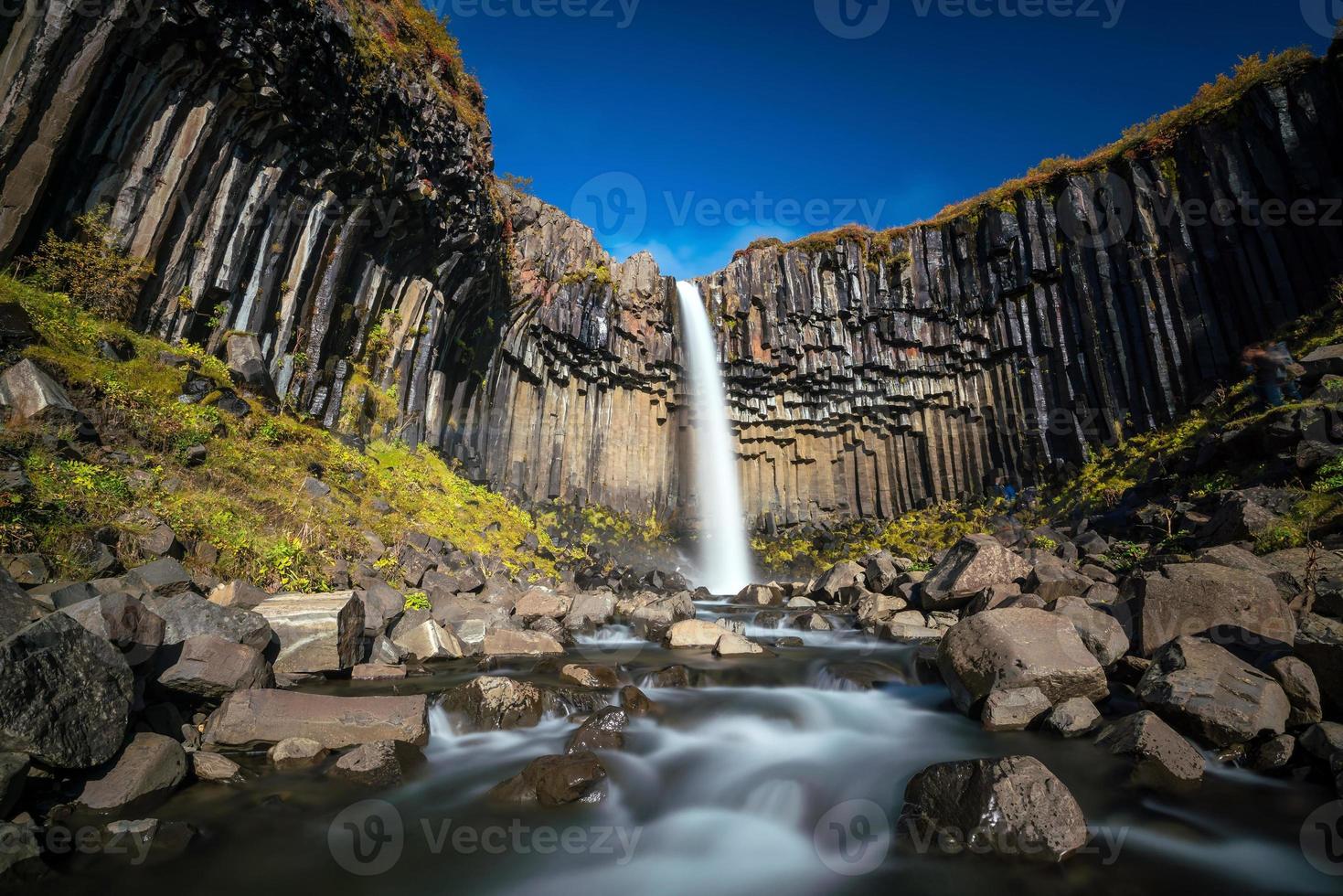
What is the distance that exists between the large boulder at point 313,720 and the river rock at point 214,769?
350 mm

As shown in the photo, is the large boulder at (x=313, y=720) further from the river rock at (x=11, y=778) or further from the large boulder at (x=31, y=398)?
the large boulder at (x=31, y=398)

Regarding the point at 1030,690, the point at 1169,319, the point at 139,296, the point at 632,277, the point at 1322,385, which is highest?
the point at 632,277

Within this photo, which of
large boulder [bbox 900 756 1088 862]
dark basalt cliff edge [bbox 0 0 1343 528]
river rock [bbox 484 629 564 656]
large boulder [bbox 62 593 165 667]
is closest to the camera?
large boulder [bbox 900 756 1088 862]

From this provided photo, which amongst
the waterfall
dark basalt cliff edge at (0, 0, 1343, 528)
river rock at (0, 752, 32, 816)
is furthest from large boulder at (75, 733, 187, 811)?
the waterfall

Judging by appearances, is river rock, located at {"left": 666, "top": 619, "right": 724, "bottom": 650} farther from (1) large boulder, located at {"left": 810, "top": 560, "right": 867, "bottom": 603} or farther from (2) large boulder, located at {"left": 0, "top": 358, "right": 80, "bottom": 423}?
(2) large boulder, located at {"left": 0, "top": 358, "right": 80, "bottom": 423}

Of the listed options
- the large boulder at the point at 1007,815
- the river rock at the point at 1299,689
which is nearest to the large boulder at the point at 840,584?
the river rock at the point at 1299,689

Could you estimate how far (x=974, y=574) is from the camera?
11.9 metres

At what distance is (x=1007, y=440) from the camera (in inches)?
1003

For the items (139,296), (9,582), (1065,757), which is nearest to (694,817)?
(1065,757)

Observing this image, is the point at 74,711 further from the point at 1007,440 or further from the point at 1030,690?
the point at 1007,440

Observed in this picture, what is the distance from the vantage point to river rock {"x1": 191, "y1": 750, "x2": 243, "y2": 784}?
4898 mm

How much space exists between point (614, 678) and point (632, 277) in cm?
2398

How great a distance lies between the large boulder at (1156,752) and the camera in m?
5.07

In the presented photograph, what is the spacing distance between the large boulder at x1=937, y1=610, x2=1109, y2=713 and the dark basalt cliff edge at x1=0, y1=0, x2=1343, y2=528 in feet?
53.0
